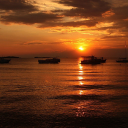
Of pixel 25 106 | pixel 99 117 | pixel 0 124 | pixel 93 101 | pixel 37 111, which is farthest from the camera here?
pixel 93 101

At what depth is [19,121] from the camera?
20344 mm

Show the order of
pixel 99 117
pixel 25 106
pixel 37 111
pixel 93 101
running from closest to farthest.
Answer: pixel 99 117 → pixel 37 111 → pixel 25 106 → pixel 93 101

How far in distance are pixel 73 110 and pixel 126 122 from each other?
6.72m

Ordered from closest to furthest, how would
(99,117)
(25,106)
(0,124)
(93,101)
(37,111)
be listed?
(0,124) < (99,117) < (37,111) < (25,106) < (93,101)

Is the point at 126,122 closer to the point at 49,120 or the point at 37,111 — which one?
the point at 49,120

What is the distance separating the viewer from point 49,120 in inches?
810

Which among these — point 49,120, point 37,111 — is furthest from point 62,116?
point 37,111

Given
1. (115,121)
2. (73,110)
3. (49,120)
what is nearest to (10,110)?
(49,120)

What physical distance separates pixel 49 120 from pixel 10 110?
20.2 ft

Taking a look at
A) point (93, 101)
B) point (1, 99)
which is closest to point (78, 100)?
point (93, 101)

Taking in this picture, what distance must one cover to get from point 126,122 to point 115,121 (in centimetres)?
112

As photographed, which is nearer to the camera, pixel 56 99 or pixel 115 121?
pixel 115 121

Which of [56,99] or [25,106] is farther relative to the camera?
[56,99]

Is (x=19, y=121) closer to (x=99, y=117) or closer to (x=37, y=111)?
(x=37, y=111)
